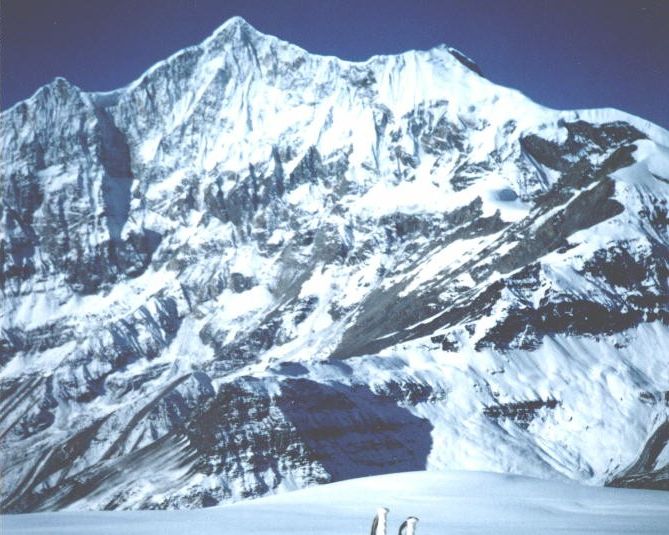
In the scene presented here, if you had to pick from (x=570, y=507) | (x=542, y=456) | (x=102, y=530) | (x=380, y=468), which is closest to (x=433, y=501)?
(x=570, y=507)

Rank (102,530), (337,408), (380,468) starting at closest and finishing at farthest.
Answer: (102,530)
(380,468)
(337,408)

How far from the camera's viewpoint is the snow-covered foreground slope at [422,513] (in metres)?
41.1

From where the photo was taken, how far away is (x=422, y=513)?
45250 mm

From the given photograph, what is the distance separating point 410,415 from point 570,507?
149467 mm

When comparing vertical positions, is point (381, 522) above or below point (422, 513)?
below

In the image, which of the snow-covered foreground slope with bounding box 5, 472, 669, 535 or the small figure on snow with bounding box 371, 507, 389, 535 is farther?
the snow-covered foreground slope with bounding box 5, 472, 669, 535

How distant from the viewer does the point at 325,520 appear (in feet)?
143

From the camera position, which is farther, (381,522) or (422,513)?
(422,513)

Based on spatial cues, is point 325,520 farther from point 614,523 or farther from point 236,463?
point 236,463

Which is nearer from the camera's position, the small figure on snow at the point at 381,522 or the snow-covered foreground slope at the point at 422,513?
the small figure on snow at the point at 381,522

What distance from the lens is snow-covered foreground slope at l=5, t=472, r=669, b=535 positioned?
41.1 meters

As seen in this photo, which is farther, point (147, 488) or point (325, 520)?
point (147, 488)

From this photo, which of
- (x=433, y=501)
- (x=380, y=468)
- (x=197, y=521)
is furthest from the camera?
(x=380, y=468)

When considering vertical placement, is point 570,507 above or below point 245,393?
below
